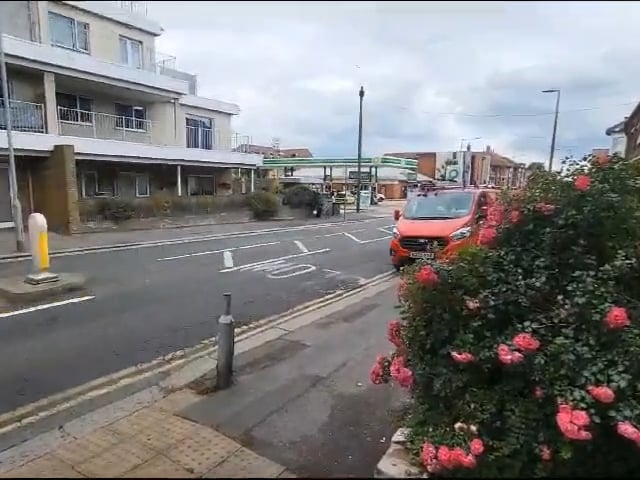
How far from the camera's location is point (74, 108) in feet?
70.0

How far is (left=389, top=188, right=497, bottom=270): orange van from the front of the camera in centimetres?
1011

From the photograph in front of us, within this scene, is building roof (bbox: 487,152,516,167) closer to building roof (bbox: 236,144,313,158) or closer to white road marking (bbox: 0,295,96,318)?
building roof (bbox: 236,144,313,158)

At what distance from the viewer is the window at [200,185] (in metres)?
28.1

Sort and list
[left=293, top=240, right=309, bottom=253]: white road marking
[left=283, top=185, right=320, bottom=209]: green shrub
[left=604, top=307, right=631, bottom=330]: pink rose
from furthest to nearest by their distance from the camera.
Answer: [left=283, top=185, right=320, bottom=209]: green shrub, [left=293, top=240, right=309, bottom=253]: white road marking, [left=604, top=307, right=631, bottom=330]: pink rose

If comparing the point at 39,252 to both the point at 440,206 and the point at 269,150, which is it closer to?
the point at 440,206

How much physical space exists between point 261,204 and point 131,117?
8.20 m

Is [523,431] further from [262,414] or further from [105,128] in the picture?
[105,128]

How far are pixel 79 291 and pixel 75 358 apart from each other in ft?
12.4

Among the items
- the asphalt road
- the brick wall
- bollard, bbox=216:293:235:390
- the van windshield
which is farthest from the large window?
bollard, bbox=216:293:235:390

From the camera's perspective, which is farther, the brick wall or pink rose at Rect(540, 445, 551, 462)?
the brick wall

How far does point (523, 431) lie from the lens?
2381 millimetres

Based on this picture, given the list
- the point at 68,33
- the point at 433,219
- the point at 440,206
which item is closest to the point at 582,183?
the point at 433,219

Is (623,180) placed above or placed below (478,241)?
above

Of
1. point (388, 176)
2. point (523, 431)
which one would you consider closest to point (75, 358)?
point (523, 431)
